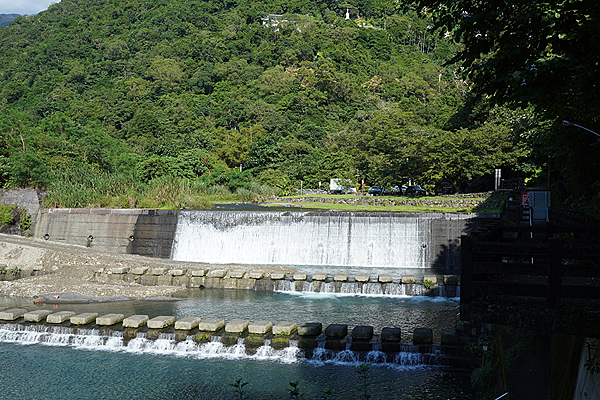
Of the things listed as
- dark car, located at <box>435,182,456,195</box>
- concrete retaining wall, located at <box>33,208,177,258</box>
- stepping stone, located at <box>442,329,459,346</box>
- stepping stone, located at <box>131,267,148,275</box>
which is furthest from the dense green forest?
stepping stone, located at <box>131,267,148,275</box>

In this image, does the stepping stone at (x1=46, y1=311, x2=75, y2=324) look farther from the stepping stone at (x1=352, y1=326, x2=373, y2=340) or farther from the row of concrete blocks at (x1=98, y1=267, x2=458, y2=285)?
the stepping stone at (x1=352, y1=326, x2=373, y2=340)

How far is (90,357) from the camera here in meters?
10.7

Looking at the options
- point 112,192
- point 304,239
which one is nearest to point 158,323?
point 304,239

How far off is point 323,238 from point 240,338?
37.2 feet

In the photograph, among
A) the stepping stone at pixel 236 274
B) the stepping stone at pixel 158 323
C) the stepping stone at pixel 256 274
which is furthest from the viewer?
the stepping stone at pixel 236 274

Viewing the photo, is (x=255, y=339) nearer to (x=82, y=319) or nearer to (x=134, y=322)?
(x=134, y=322)

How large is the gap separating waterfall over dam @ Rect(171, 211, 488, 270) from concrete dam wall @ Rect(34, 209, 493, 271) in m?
0.04

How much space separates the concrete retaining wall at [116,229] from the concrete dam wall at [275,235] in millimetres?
48

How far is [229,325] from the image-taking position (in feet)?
36.9

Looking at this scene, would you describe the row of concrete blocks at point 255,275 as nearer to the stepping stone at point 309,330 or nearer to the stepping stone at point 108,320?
the stepping stone at point 309,330

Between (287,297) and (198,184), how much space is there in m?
24.0

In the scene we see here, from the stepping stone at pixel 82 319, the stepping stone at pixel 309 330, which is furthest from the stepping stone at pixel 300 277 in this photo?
the stepping stone at pixel 82 319

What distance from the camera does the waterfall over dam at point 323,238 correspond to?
20.5 meters

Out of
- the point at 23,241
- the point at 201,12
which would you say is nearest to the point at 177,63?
the point at 201,12
